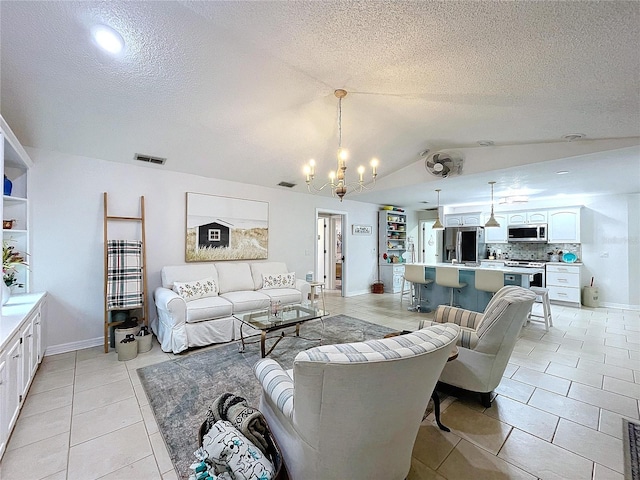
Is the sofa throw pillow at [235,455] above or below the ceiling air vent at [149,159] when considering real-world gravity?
below

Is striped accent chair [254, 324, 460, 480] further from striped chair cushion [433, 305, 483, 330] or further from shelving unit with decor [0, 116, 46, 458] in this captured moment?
shelving unit with decor [0, 116, 46, 458]

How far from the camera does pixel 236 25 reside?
196 cm

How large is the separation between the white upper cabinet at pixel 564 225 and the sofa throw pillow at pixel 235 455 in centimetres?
744

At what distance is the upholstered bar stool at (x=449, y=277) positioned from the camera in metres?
4.52

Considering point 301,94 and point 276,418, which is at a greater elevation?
point 301,94

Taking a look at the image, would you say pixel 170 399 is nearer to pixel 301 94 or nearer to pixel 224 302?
pixel 224 302

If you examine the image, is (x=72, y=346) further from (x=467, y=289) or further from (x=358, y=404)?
(x=467, y=289)

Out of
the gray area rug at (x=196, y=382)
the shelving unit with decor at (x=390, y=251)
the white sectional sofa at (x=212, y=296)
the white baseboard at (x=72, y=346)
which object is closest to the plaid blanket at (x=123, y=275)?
the white sectional sofa at (x=212, y=296)

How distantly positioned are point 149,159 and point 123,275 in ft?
5.18

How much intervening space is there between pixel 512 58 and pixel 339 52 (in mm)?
1317

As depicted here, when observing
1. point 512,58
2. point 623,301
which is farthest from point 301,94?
point 623,301

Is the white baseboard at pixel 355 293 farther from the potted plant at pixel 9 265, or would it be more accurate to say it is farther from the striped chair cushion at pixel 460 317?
the potted plant at pixel 9 265

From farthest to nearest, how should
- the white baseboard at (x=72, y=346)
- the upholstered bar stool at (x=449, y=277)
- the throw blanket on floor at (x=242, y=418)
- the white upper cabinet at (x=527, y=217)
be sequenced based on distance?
the white upper cabinet at (x=527, y=217)
the upholstered bar stool at (x=449, y=277)
the white baseboard at (x=72, y=346)
the throw blanket on floor at (x=242, y=418)

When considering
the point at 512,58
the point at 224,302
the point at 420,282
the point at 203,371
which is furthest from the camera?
the point at 420,282
